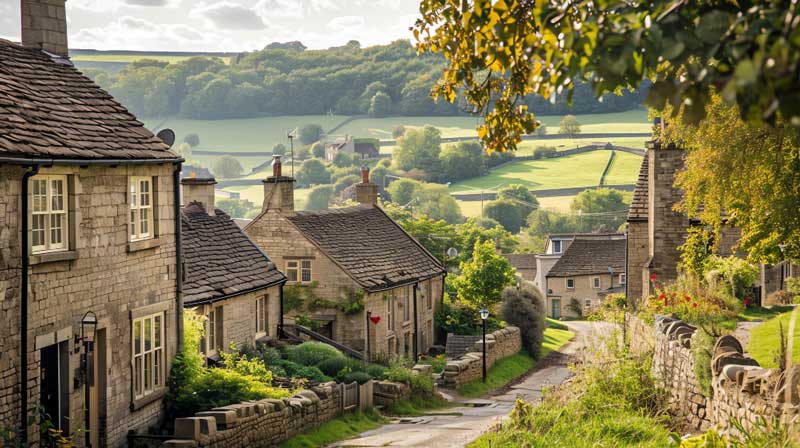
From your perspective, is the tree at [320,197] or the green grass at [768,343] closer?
the green grass at [768,343]

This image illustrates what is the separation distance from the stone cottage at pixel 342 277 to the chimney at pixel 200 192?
7.44 metres

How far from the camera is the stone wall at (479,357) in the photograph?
36312 millimetres

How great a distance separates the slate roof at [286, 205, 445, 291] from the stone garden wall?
21109mm

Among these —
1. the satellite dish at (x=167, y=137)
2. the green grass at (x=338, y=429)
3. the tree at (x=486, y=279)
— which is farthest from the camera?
the tree at (x=486, y=279)

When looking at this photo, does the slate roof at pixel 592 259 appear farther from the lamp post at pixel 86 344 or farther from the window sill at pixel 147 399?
the lamp post at pixel 86 344

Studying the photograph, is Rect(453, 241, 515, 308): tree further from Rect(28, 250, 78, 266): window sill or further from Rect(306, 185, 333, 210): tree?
Rect(306, 185, 333, 210): tree

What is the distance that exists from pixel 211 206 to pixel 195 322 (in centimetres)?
1105

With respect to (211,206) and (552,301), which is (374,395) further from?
(552,301)

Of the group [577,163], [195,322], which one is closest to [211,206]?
[195,322]

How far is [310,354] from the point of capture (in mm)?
30969

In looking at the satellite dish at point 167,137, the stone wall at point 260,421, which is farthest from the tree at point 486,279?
the satellite dish at point 167,137

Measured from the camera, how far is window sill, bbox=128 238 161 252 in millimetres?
19078

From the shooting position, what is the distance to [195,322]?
22641mm

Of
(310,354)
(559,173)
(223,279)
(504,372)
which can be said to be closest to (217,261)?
(223,279)
